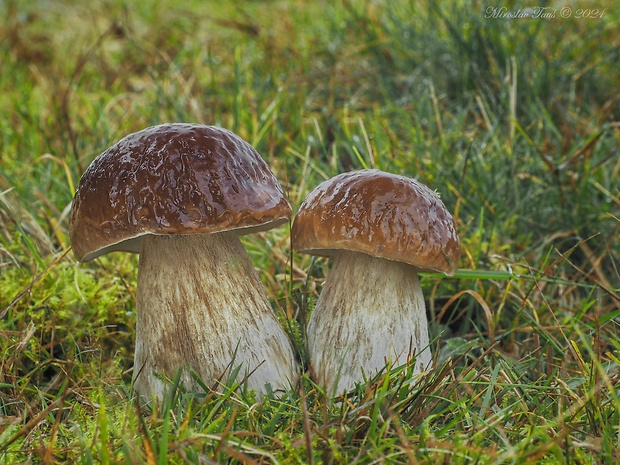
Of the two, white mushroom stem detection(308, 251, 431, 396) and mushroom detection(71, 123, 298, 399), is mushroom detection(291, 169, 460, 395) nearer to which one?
white mushroom stem detection(308, 251, 431, 396)

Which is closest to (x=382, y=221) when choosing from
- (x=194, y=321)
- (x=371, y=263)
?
(x=371, y=263)

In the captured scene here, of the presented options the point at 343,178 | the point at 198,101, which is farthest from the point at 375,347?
the point at 198,101

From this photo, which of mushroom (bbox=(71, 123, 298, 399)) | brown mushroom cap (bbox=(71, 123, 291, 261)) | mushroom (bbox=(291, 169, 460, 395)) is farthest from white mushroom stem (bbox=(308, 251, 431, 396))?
brown mushroom cap (bbox=(71, 123, 291, 261))

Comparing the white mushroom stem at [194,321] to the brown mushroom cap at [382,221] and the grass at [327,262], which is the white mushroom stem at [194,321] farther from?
the brown mushroom cap at [382,221]

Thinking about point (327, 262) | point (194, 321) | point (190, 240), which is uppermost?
point (190, 240)

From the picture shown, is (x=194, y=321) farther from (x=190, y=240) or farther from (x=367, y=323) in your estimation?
(x=367, y=323)

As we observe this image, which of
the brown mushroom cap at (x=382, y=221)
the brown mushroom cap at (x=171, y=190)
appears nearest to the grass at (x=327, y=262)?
the brown mushroom cap at (x=382, y=221)
